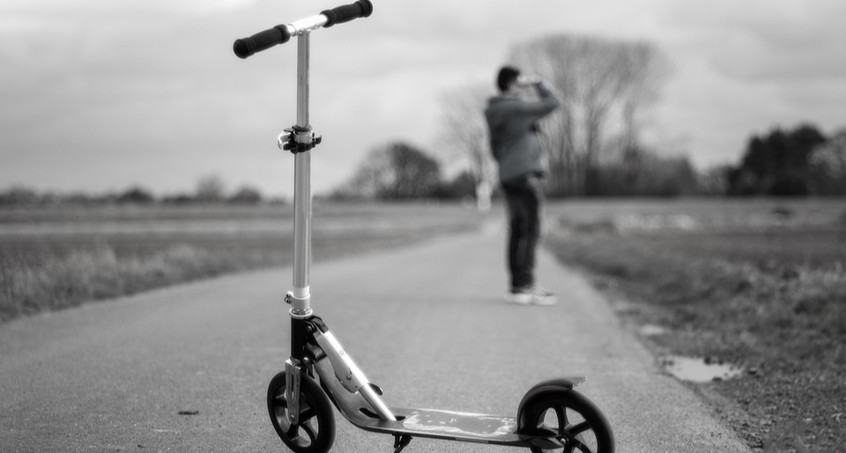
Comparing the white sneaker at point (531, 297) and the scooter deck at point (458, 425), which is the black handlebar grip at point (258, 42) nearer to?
the scooter deck at point (458, 425)

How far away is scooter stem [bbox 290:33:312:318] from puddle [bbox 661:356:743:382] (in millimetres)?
3001

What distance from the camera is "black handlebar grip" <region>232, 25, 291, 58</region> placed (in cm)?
289

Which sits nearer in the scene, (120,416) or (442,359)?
(120,416)

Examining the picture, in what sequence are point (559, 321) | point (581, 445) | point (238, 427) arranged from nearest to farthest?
point (581, 445) → point (238, 427) → point (559, 321)

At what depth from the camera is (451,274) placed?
1174 cm

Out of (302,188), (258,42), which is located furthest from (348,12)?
(302,188)

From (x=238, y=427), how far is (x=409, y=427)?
1035 mm

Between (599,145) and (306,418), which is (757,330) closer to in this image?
(306,418)

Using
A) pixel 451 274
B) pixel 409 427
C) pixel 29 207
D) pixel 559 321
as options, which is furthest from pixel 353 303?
pixel 29 207

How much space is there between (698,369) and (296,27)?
3909mm

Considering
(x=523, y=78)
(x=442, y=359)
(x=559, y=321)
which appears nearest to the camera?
(x=442, y=359)

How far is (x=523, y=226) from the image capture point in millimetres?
8234

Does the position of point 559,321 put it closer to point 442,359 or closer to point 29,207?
point 442,359

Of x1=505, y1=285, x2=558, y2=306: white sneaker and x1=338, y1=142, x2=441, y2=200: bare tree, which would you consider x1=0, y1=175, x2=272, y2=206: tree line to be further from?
x1=505, y1=285, x2=558, y2=306: white sneaker
